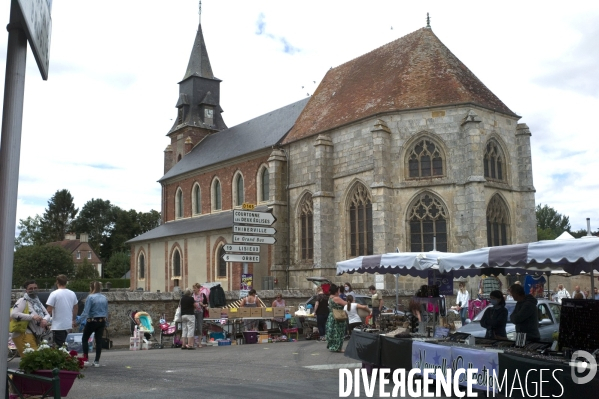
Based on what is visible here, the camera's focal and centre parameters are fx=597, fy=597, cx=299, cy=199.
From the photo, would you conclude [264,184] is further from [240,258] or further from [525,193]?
[240,258]

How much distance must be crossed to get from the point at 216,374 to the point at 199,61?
43086 millimetres

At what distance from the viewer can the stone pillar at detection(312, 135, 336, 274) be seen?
28.3m

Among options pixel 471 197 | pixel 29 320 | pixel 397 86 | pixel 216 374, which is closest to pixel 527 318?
pixel 216 374

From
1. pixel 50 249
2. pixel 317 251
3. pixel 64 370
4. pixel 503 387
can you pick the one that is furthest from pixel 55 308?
pixel 50 249

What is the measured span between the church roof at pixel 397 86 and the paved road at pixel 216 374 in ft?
51.1

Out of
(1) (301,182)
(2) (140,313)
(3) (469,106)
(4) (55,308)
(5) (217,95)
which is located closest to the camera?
(4) (55,308)

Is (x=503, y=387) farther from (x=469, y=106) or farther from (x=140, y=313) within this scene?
(x=469, y=106)

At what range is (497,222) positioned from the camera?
26.7m

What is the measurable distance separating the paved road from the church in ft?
41.3

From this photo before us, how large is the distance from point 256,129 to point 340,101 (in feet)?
34.2

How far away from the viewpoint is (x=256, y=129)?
40625mm

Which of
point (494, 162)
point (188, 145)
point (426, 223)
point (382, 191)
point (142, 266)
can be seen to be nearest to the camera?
point (382, 191)

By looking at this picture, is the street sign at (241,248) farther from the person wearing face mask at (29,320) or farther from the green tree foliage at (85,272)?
the green tree foliage at (85,272)

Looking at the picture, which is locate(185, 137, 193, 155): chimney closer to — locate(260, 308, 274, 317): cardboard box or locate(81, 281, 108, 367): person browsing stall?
locate(260, 308, 274, 317): cardboard box
